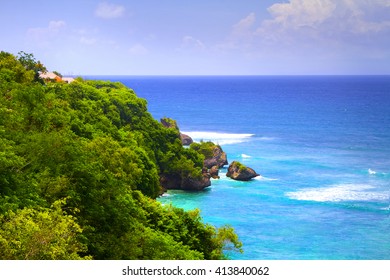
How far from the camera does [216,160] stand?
6006 centimetres

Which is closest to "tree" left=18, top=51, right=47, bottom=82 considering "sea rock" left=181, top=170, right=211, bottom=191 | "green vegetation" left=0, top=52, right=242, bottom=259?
"green vegetation" left=0, top=52, right=242, bottom=259

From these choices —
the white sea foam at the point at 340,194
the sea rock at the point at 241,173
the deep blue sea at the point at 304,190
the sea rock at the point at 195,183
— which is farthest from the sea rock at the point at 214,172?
the white sea foam at the point at 340,194

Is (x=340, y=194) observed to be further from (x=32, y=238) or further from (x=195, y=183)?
(x=32, y=238)

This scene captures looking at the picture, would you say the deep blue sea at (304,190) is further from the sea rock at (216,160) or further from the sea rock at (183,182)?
the sea rock at (216,160)

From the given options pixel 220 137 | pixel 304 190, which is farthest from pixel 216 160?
pixel 220 137

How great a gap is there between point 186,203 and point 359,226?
14455mm

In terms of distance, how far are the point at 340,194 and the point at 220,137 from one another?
37136mm

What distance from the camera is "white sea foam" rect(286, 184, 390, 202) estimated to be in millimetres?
48031

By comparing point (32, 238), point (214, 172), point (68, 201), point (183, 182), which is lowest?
point (183, 182)

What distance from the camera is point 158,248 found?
19703 mm

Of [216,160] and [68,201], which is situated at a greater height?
[68,201]

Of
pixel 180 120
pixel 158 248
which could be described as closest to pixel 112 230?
pixel 158 248

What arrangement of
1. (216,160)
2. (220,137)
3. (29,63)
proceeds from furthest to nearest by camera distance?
1. (220,137)
2. (216,160)
3. (29,63)

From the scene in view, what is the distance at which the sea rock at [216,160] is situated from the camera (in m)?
59.3
